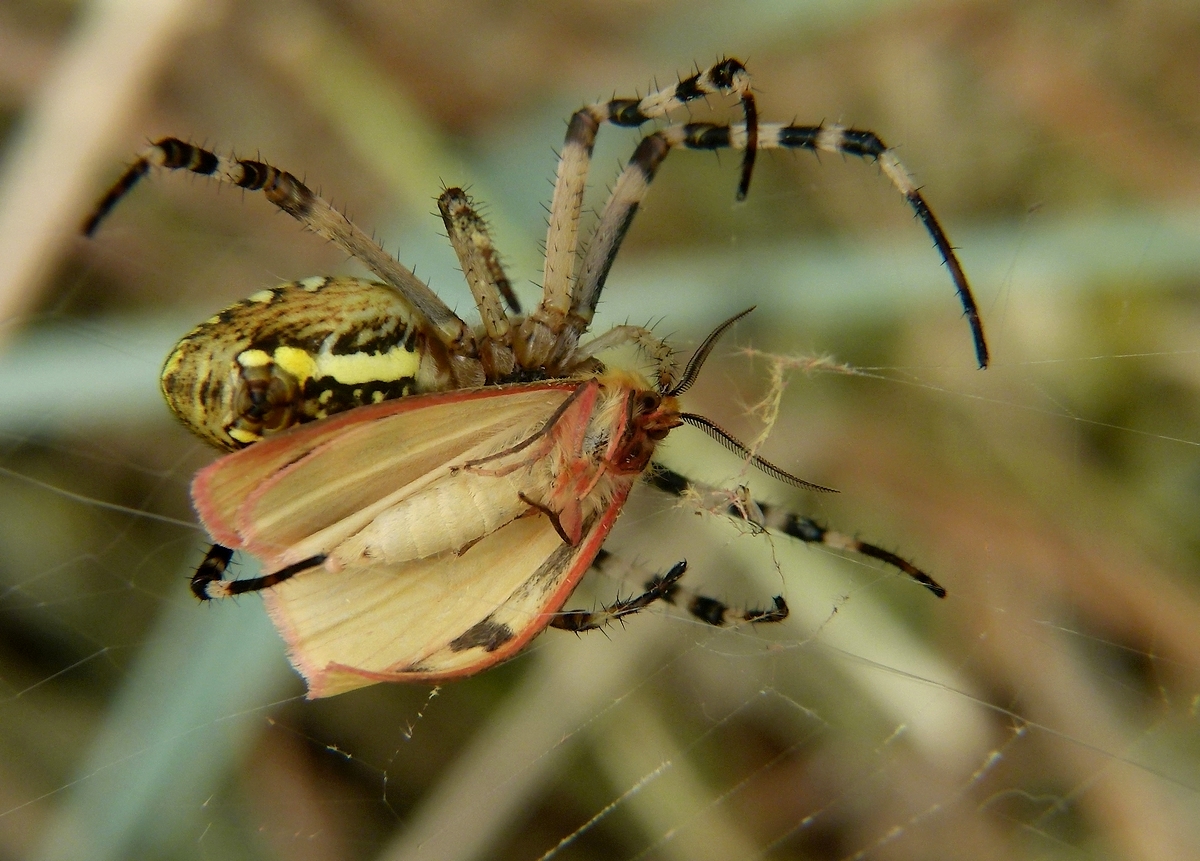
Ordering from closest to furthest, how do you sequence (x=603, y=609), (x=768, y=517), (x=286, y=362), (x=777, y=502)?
(x=286, y=362)
(x=603, y=609)
(x=768, y=517)
(x=777, y=502)

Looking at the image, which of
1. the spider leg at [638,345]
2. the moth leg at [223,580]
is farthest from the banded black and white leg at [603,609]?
the spider leg at [638,345]

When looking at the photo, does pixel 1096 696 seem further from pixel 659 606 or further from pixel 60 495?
pixel 60 495

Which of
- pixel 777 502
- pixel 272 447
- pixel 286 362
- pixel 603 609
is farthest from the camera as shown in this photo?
pixel 777 502

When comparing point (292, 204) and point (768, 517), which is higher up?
point (292, 204)

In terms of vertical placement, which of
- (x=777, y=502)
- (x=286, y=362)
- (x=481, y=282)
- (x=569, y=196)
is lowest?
(x=777, y=502)

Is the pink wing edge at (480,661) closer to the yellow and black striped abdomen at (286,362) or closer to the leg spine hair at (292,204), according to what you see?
the yellow and black striped abdomen at (286,362)

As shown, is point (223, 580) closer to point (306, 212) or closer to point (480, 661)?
point (480, 661)

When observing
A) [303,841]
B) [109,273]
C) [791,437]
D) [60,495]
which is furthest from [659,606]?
[109,273]

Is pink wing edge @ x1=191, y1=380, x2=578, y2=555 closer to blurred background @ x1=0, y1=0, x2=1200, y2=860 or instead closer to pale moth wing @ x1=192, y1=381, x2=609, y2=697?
pale moth wing @ x1=192, y1=381, x2=609, y2=697

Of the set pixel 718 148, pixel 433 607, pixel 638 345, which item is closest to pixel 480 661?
pixel 433 607
